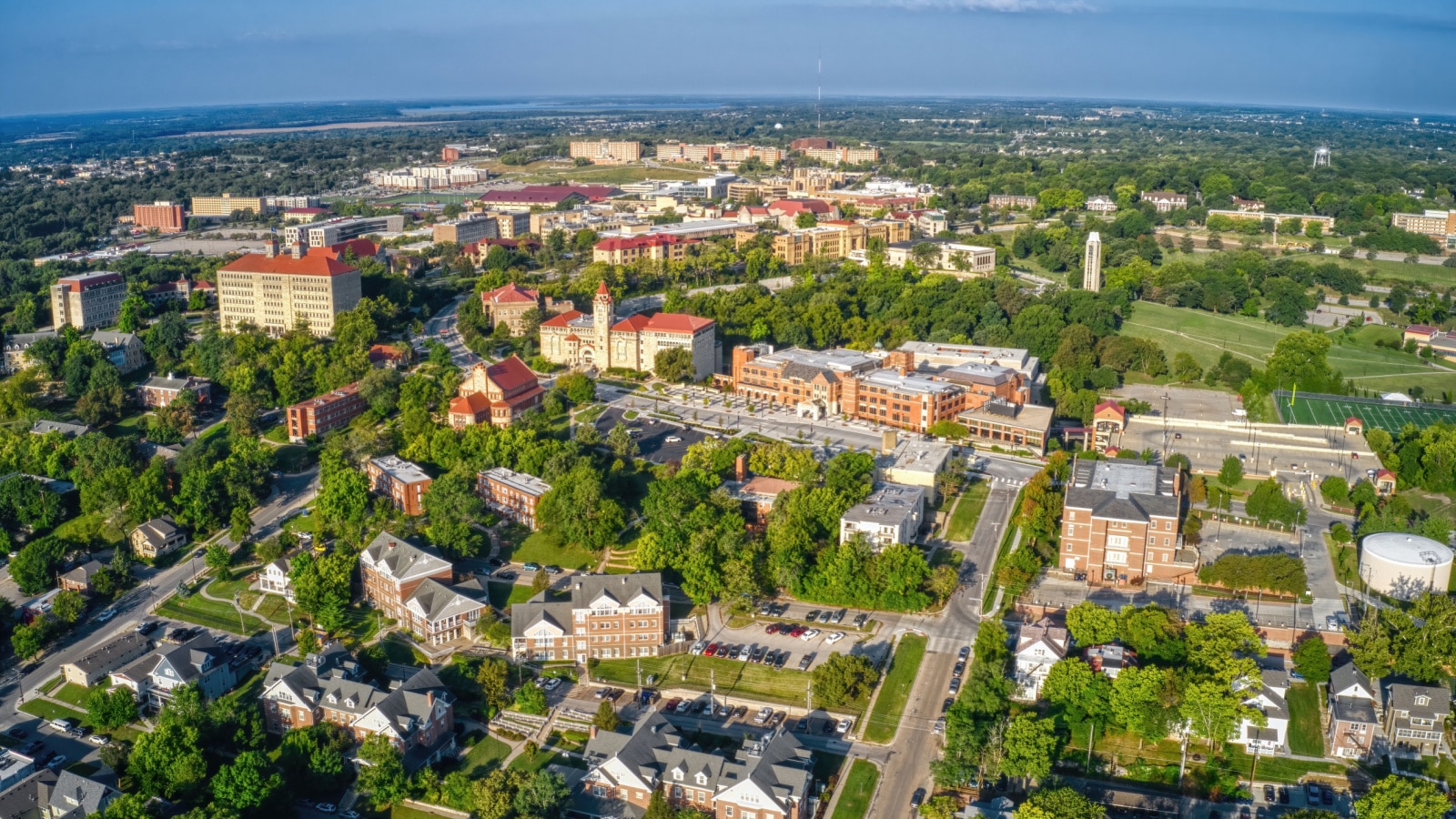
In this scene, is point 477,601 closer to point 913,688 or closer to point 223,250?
point 913,688

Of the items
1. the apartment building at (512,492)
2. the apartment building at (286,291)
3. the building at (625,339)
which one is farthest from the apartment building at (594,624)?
the apartment building at (286,291)

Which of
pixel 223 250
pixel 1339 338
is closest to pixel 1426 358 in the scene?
pixel 1339 338

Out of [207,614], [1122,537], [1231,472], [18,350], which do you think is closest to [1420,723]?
[1122,537]

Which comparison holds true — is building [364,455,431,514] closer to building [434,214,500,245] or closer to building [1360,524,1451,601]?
building [1360,524,1451,601]

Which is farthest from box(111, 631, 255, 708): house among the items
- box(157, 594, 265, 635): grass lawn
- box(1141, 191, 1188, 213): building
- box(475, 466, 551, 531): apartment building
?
box(1141, 191, 1188, 213): building

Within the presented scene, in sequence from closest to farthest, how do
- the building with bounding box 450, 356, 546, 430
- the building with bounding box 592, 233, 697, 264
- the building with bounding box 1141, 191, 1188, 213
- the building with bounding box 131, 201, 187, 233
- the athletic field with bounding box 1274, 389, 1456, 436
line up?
the building with bounding box 450, 356, 546, 430, the athletic field with bounding box 1274, 389, 1456, 436, the building with bounding box 592, 233, 697, 264, the building with bounding box 131, 201, 187, 233, the building with bounding box 1141, 191, 1188, 213

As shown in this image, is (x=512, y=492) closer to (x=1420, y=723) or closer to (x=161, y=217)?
(x=1420, y=723)
